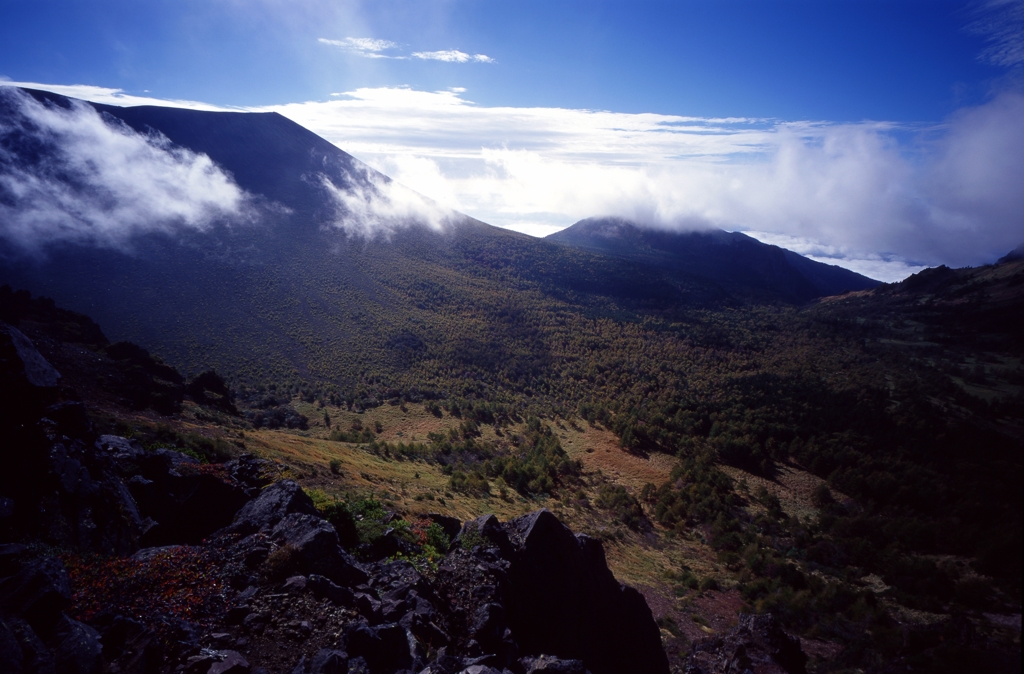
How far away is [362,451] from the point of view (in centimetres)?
2891

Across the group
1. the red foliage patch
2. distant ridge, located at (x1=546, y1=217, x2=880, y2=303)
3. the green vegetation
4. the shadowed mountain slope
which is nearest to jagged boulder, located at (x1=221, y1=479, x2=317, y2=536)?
the green vegetation

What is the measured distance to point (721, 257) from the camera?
13538cm

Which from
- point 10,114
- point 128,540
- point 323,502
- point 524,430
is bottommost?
point 524,430

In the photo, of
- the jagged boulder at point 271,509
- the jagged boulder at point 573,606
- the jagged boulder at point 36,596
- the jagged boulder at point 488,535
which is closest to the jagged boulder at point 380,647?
the jagged boulder at point 573,606

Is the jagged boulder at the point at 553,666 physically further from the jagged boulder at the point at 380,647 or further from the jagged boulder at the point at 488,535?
the jagged boulder at the point at 488,535

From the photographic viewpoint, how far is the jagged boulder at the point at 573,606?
9773mm

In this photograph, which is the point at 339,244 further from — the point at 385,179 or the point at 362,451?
the point at 362,451

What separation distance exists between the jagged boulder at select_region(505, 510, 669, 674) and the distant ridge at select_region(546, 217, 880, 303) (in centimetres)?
10310

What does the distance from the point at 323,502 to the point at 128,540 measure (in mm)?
4155

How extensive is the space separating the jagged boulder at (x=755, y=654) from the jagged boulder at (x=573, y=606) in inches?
53.7

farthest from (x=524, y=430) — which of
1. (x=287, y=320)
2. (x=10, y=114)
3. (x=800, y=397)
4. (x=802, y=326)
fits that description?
(x=10, y=114)

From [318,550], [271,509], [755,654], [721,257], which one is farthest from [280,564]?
[721,257]

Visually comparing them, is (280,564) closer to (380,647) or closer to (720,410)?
(380,647)

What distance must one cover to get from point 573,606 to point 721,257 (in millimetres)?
140981
